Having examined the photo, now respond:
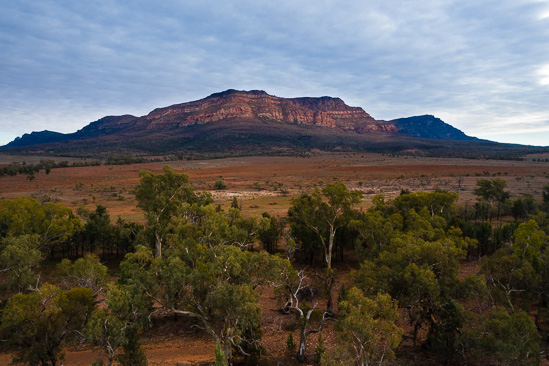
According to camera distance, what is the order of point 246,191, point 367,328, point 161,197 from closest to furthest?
point 367,328, point 161,197, point 246,191

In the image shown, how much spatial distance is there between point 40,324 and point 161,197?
10.7 metres

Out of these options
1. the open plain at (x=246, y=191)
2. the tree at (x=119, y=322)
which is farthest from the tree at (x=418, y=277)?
the tree at (x=119, y=322)

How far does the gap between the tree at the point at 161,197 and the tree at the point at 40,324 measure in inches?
352

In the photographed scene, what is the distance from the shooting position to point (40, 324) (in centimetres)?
1070

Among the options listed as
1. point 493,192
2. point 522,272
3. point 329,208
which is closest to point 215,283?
point 329,208

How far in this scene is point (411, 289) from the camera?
40.0ft

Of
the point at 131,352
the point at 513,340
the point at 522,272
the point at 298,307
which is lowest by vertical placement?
the point at 298,307

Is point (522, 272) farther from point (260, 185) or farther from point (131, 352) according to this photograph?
point (260, 185)

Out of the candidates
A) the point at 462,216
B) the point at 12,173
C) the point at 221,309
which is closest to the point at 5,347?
the point at 221,309

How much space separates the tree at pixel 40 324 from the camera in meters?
10.3

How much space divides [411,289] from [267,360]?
6942mm

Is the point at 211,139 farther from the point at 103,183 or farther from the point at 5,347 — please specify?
the point at 5,347

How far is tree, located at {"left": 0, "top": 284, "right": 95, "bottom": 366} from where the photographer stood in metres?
10.3

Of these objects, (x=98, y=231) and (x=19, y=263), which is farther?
(x=98, y=231)
